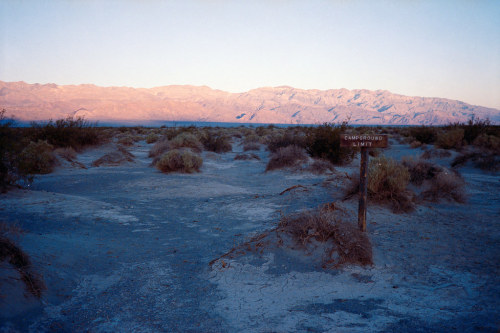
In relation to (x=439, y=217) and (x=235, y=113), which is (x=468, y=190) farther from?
(x=235, y=113)

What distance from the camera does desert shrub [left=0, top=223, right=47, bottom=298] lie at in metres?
4.05

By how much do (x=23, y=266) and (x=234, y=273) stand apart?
2.76 metres

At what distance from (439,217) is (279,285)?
16.1 ft

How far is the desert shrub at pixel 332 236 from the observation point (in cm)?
522

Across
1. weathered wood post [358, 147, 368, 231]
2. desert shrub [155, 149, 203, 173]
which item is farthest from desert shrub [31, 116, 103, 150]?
weathered wood post [358, 147, 368, 231]

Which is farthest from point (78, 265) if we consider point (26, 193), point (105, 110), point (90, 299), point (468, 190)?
point (105, 110)

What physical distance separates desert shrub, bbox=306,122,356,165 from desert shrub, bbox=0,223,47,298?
14971 millimetres

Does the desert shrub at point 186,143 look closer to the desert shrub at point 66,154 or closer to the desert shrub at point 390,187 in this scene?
the desert shrub at point 66,154

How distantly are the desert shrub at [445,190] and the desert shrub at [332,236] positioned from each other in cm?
436

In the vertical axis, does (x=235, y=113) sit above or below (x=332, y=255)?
above

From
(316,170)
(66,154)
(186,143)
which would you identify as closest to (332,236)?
(316,170)

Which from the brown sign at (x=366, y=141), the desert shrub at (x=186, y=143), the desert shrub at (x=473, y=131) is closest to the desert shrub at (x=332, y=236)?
the brown sign at (x=366, y=141)

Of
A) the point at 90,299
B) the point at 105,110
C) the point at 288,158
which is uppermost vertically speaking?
the point at 105,110

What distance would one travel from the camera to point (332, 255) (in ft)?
17.5
